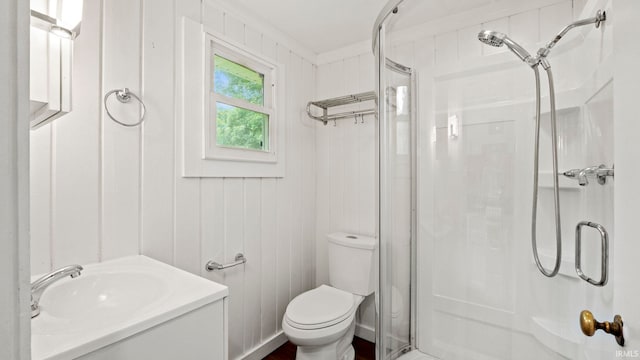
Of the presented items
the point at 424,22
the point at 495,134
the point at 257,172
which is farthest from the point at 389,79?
the point at 257,172

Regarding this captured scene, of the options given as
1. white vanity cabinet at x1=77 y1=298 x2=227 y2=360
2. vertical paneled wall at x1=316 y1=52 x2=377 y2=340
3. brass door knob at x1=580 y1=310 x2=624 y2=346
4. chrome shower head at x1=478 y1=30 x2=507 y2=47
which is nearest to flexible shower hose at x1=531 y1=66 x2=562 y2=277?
chrome shower head at x1=478 y1=30 x2=507 y2=47

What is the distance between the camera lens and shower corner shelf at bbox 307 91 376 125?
7.23ft

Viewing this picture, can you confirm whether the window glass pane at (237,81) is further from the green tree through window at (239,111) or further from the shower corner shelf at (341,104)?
the shower corner shelf at (341,104)

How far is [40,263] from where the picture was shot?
1117mm

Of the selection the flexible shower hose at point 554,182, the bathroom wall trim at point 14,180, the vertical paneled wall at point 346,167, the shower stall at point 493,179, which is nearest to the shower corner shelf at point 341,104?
the vertical paneled wall at point 346,167

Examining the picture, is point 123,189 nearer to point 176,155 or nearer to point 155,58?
point 176,155

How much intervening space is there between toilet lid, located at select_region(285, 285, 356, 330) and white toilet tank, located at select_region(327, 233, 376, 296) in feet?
0.26

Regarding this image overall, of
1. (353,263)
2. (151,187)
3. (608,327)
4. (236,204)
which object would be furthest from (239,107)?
(608,327)

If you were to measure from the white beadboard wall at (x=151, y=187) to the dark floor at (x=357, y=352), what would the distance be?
0.39 feet

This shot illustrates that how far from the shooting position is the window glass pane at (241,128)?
1.79 m

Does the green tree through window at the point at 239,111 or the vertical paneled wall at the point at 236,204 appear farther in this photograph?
the green tree through window at the point at 239,111

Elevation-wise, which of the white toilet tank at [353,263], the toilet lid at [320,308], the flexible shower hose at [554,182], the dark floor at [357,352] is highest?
the flexible shower hose at [554,182]

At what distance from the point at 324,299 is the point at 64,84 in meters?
1.73

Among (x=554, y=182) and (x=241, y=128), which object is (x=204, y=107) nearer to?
(x=241, y=128)
